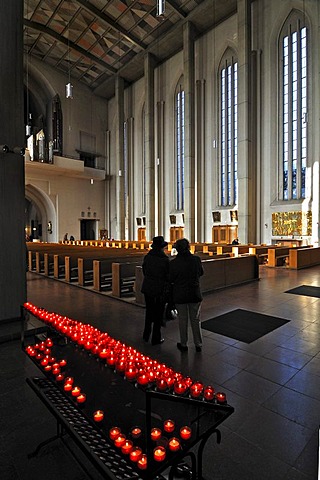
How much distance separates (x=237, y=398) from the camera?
2330mm

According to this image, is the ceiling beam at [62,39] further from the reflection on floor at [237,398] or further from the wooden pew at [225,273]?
the reflection on floor at [237,398]

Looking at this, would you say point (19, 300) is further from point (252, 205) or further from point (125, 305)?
point (252, 205)

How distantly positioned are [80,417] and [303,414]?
1625 millimetres

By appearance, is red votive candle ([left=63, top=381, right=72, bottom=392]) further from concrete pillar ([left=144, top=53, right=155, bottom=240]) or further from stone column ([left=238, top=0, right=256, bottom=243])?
concrete pillar ([left=144, top=53, right=155, bottom=240])

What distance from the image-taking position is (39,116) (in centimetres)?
2234

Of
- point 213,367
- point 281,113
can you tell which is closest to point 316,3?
point 281,113

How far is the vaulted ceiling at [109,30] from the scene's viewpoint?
1589 cm

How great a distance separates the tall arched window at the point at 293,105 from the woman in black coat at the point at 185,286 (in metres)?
13.6

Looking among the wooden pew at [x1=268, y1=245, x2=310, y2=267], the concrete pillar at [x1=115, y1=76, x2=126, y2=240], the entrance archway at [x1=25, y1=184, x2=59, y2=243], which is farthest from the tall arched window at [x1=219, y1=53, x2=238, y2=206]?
the entrance archway at [x1=25, y1=184, x2=59, y2=243]

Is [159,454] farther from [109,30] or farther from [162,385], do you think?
[109,30]

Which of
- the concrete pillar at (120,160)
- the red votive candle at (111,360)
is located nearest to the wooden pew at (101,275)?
the red votive candle at (111,360)

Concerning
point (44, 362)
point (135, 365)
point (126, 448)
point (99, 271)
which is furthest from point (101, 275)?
point (126, 448)

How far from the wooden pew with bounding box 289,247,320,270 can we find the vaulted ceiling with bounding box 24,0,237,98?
495 inches

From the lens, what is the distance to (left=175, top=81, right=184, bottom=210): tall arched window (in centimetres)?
2013
